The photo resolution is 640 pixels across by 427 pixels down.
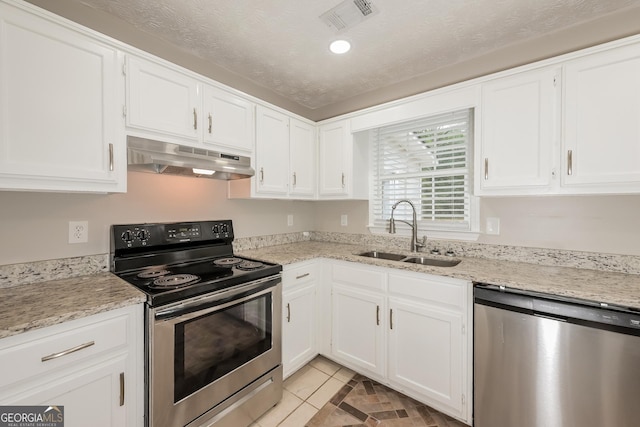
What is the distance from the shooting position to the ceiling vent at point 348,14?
155cm

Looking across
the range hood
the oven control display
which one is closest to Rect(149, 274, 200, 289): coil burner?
the oven control display

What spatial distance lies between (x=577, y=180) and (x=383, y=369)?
5.73 feet

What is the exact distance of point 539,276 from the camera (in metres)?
1.56

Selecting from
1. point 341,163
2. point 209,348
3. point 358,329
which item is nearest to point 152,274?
point 209,348

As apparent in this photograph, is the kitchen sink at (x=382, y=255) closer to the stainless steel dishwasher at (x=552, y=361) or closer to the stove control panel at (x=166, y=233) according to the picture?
the stainless steel dishwasher at (x=552, y=361)

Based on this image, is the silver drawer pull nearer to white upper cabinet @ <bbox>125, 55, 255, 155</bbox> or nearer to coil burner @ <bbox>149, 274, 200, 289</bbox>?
coil burner @ <bbox>149, 274, 200, 289</bbox>

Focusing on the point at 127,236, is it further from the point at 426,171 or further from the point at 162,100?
the point at 426,171

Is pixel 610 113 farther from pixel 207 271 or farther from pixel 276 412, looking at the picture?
pixel 276 412

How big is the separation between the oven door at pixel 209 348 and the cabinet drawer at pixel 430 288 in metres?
0.85

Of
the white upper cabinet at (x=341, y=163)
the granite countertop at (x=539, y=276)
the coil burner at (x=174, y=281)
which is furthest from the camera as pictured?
the white upper cabinet at (x=341, y=163)

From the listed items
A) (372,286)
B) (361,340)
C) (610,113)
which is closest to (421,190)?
(372,286)

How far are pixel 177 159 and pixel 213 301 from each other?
86 cm

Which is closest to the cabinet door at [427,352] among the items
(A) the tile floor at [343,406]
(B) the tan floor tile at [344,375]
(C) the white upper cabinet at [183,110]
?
(A) the tile floor at [343,406]

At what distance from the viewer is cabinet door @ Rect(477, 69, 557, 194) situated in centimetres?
164
